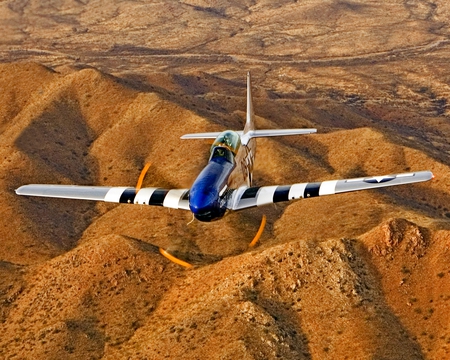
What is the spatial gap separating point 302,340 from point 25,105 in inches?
2946

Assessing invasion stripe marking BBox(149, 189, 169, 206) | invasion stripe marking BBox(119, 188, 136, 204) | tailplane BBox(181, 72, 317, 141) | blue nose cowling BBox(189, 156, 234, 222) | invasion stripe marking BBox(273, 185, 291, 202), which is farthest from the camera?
tailplane BBox(181, 72, 317, 141)

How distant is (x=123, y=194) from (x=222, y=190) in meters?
8.34

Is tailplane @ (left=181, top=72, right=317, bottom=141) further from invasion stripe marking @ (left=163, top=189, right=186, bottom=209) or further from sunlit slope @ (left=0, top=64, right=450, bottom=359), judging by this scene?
invasion stripe marking @ (left=163, top=189, right=186, bottom=209)

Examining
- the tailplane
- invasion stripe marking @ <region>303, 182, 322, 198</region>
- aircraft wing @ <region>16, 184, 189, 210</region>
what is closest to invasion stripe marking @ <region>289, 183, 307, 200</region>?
invasion stripe marking @ <region>303, 182, 322, 198</region>

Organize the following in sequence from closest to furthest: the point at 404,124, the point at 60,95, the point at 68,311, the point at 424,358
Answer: the point at 424,358
the point at 68,311
the point at 60,95
the point at 404,124

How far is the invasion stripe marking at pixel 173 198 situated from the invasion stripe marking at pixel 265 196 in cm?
564

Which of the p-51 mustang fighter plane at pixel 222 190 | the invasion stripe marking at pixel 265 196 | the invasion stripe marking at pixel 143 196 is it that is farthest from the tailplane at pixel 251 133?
the invasion stripe marking at pixel 143 196

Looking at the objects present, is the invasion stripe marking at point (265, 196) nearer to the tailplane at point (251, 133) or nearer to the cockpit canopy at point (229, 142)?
the cockpit canopy at point (229, 142)

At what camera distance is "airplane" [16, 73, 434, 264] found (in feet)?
130

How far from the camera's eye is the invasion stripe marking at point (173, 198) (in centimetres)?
4199

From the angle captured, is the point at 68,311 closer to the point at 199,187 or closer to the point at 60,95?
the point at 199,187

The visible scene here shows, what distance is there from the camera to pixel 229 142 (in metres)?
46.5

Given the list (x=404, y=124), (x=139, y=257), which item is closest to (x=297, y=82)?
(x=404, y=124)

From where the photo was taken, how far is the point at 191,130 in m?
90.2
